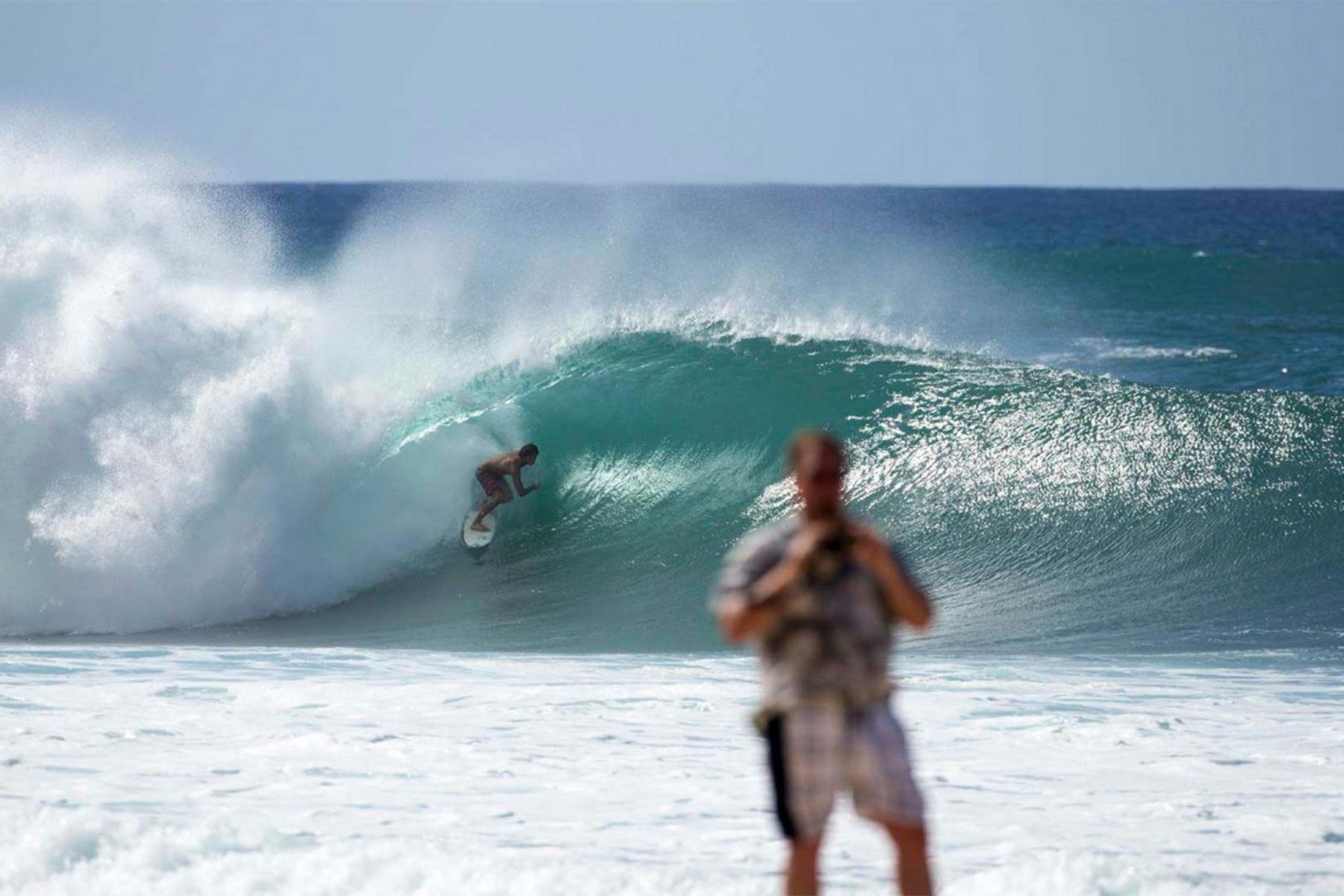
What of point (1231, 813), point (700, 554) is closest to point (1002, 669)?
point (1231, 813)

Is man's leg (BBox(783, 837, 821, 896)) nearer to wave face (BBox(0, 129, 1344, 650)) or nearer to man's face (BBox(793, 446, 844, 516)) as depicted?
man's face (BBox(793, 446, 844, 516))

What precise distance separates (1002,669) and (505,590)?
4168 mm

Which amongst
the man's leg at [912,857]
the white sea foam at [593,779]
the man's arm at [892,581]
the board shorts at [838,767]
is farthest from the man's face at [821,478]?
the white sea foam at [593,779]

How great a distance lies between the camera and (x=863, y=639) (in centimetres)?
368

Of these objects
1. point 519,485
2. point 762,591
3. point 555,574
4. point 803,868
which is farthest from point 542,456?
point 762,591

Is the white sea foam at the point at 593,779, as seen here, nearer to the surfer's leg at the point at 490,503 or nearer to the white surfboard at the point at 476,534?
the white surfboard at the point at 476,534

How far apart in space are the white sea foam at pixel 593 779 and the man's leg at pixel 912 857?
1197mm

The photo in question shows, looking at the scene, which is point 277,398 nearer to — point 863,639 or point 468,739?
point 468,739

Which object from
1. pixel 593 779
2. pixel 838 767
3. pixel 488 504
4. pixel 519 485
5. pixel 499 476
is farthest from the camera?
pixel 499 476

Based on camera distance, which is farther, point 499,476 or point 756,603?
point 499,476

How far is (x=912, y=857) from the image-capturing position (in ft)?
12.4

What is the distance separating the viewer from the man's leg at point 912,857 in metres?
3.76

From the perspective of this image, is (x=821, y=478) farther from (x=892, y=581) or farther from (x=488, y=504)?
(x=488, y=504)

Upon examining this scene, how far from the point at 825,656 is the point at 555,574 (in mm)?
8106
